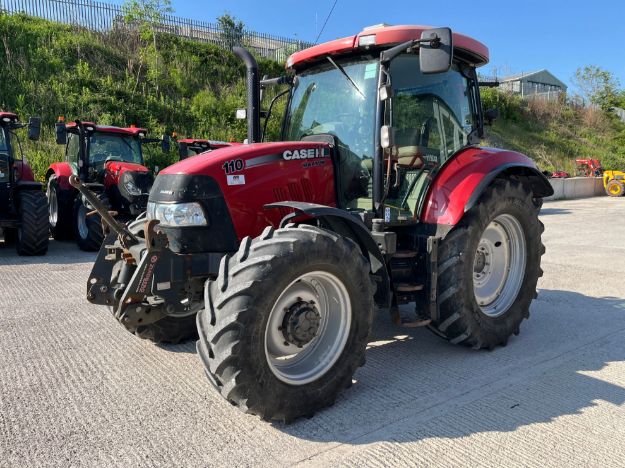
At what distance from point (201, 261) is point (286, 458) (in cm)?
122

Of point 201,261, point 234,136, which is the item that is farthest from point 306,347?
point 234,136

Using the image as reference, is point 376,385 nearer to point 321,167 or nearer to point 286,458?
point 286,458

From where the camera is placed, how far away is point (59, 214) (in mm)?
9398

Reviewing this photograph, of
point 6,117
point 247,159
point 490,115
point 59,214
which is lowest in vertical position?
point 59,214

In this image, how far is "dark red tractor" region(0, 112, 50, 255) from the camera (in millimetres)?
Answer: 7715

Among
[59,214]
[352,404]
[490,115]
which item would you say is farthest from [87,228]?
[352,404]

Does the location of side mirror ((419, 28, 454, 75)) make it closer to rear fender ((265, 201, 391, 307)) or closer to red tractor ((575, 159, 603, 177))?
rear fender ((265, 201, 391, 307))

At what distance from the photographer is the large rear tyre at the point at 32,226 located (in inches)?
302

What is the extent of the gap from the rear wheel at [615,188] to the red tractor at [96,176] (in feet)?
63.5

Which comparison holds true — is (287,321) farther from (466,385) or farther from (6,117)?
(6,117)

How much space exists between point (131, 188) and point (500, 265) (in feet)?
22.3

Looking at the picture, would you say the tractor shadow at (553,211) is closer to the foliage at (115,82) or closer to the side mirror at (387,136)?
the foliage at (115,82)

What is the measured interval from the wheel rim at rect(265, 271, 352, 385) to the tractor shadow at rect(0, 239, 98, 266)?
5530 mm

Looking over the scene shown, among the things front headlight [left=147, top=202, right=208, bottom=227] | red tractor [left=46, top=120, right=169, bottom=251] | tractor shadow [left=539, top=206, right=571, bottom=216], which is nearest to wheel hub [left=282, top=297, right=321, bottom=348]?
front headlight [left=147, top=202, right=208, bottom=227]
